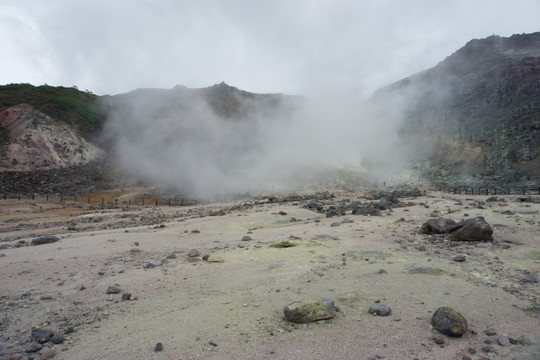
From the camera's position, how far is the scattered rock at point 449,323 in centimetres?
344

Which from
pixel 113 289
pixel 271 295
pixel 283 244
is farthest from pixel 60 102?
pixel 271 295

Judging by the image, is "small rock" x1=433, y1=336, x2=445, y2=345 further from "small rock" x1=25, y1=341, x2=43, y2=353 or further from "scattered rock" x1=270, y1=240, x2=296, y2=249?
"scattered rock" x1=270, y1=240, x2=296, y2=249

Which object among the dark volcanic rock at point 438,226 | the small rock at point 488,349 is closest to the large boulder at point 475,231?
the dark volcanic rock at point 438,226

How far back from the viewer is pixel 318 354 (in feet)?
10.7

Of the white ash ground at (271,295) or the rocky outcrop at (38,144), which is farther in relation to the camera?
the rocky outcrop at (38,144)

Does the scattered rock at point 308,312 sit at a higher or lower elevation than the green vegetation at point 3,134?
lower

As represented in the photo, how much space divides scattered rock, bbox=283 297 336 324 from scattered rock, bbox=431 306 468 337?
115cm

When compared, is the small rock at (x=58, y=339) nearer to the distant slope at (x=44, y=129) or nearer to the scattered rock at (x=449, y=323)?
the scattered rock at (x=449, y=323)

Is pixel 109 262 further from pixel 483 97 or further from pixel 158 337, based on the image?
pixel 483 97

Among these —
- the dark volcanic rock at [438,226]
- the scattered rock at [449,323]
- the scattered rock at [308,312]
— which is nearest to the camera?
the scattered rock at [449,323]

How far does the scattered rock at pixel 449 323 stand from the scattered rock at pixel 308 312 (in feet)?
3.78

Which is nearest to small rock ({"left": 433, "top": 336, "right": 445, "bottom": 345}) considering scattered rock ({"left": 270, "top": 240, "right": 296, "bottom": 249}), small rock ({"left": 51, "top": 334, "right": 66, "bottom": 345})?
small rock ({"left": 51, "top": 334, "right": 66, "bottom": 345})

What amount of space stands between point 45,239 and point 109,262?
3.96 metres

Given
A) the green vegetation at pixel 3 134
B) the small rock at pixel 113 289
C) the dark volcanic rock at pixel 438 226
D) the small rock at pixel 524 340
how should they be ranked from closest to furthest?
the small rock at pixel 524 340
the small rock at pixel 113 289
the dark volcanic rock at pixel 438 226
the green vegetation at pixel 3 134
